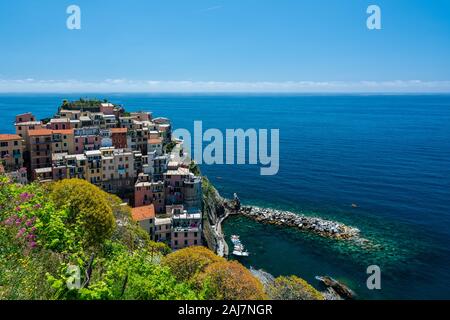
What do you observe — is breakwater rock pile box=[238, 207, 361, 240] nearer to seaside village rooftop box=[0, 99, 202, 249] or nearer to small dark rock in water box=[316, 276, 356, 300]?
small dark rock in water box=[316, 276, 356, 300]

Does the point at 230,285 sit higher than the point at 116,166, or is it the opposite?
the point at 116,166

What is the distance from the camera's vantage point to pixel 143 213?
53.3 metres

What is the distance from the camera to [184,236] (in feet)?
172

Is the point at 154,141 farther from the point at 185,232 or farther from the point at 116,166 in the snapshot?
the point at 185,232

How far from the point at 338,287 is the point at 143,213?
28.8m

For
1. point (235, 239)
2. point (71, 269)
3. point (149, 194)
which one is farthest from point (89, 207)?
point (235, 239)

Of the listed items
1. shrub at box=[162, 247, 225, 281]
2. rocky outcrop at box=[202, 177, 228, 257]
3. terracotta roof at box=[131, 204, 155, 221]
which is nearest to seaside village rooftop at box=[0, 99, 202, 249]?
terracotta roof at box=[131, 204, 155, 221]

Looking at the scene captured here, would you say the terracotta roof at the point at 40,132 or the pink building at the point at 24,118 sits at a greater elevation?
the pink building at the point at 24,118

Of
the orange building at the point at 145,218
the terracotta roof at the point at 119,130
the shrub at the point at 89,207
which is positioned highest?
the terracotta roof at the point at 119,130

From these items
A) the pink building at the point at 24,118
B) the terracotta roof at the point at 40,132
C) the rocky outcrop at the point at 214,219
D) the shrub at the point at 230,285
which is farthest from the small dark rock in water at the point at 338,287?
the pink building at the point at 24,118

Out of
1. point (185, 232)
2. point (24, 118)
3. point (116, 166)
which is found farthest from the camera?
point (24, 118)

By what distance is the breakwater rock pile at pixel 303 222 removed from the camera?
62.6m

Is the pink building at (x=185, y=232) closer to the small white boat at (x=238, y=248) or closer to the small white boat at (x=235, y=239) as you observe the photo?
the small white boat at (x=238, y=248)
